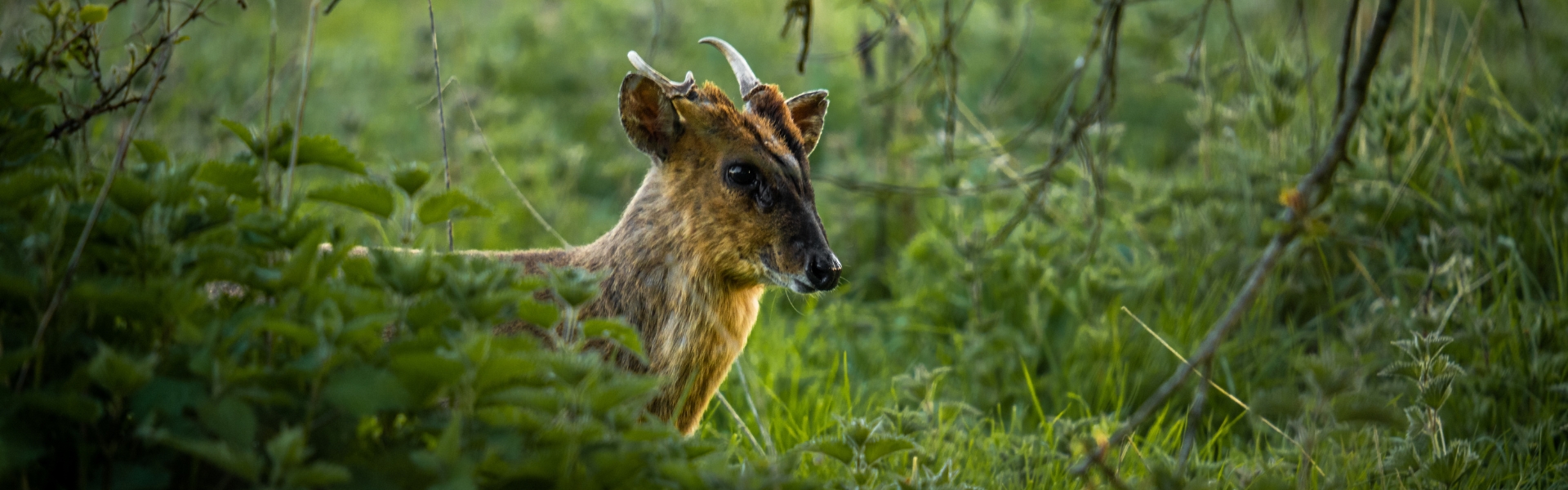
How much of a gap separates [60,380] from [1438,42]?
277 inches

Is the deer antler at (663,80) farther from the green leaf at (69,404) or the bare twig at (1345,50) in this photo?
the green leaf at (69,404)

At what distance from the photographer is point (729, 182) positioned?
3086 mm

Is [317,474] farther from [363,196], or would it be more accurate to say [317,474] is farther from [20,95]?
[20,95]

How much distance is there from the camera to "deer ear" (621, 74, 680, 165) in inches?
121

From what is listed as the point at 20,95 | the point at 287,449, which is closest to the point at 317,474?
the point at 287,449

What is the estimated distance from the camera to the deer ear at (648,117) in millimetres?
3082

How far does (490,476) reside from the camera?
1.78m

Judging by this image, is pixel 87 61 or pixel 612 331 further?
pixel 87 61

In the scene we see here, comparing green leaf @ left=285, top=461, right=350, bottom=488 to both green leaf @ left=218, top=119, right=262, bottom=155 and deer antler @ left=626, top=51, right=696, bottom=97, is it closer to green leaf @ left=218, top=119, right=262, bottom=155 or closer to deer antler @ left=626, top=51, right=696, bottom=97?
green leaf @ left=218, top=119, right=262, bottom=155

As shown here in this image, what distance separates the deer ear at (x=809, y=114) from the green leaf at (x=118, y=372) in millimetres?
2220

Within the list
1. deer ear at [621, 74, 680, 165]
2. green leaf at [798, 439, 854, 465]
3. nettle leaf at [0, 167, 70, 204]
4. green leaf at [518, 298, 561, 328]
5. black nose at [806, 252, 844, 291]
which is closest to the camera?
nettle leaf at [0, 167, 70, 204]

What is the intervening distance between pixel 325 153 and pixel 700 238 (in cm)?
123

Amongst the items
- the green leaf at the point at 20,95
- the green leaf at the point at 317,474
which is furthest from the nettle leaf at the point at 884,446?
the green leaf at the point at 20,95

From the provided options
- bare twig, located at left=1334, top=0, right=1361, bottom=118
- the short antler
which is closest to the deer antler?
the short antler
